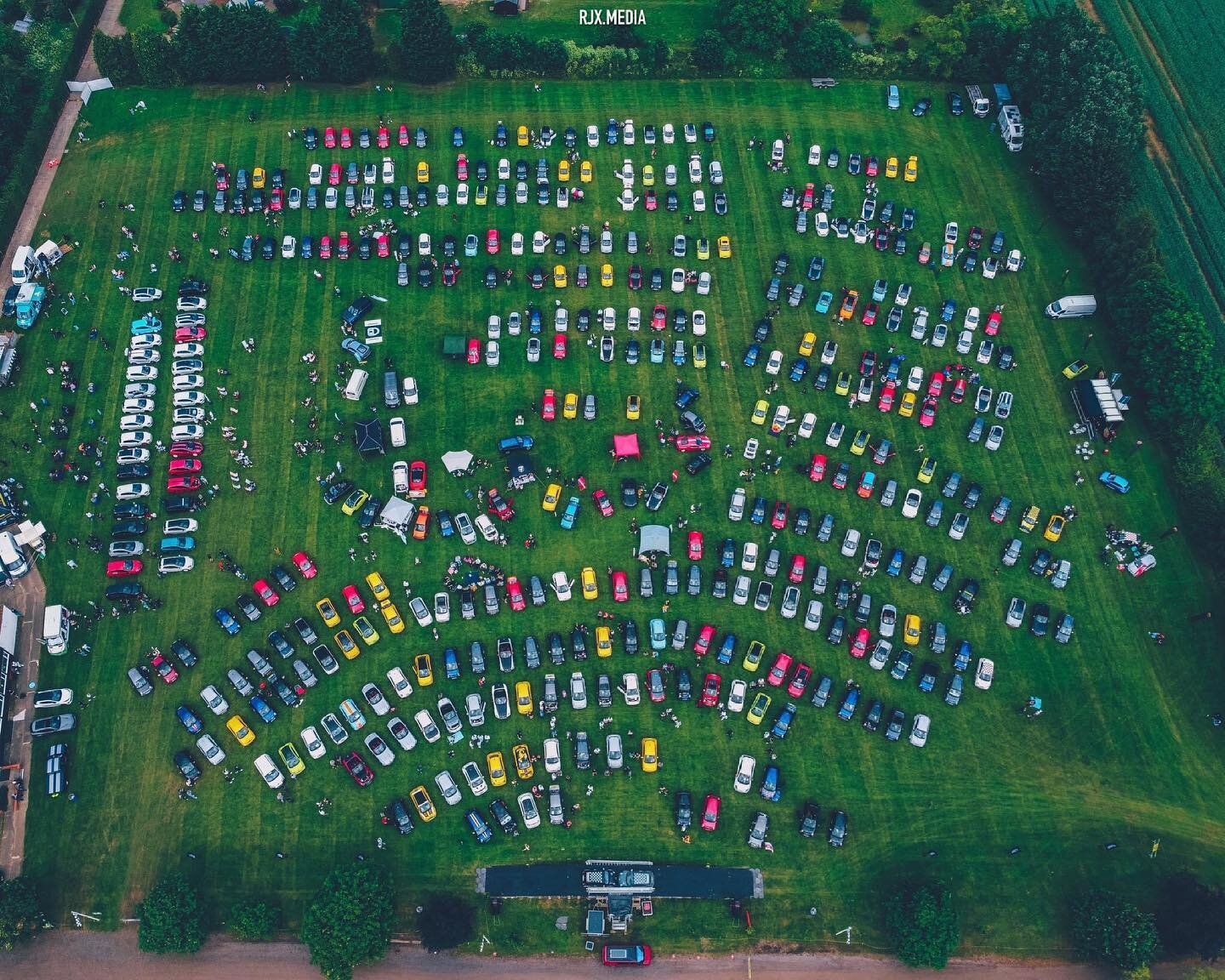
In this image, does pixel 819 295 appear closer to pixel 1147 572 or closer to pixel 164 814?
pixel 1147 572

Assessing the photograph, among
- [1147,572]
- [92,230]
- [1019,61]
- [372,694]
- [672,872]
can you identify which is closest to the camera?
[672,872]

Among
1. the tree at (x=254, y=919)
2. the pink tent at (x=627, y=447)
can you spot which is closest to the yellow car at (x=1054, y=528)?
the pink tent at (x=627, y=447)

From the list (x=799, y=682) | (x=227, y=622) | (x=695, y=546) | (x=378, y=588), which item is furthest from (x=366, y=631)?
(x=799, y=682)

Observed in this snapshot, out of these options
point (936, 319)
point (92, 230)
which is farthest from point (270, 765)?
point (936, 319)

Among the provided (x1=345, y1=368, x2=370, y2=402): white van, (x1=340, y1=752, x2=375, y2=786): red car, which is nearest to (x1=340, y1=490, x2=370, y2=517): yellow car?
(x1=345, y1=368, x2=370, y2=402): white van

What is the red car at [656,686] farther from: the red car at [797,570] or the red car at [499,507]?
the red car at [499,507]

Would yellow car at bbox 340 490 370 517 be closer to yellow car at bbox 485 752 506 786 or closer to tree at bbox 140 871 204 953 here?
yellow car at bbox 485 752 506 786
